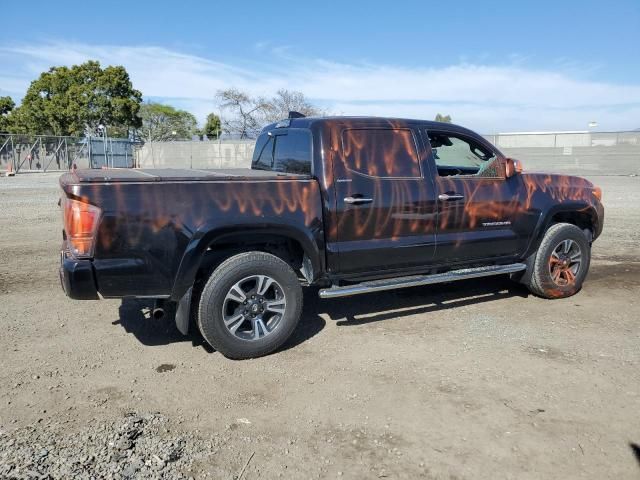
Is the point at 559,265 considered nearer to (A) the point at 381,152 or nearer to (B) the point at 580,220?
(B) the point at 580,220

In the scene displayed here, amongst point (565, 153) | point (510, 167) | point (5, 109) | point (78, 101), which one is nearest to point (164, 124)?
point (5, 109)

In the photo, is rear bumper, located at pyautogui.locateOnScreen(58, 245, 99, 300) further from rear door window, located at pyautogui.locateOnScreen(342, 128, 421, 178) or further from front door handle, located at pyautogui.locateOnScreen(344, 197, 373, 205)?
rear door window, located at pyautogui.locateOnScreen(342, 128, 421, 178)

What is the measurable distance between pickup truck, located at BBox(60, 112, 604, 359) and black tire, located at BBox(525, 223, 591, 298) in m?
0.01

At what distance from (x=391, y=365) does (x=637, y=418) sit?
1639mm

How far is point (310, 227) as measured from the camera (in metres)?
4.32

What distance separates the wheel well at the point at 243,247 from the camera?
420 centimetres

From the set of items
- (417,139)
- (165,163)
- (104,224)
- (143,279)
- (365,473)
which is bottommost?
(365,473)

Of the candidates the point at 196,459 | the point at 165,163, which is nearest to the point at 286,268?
the point at 196,459

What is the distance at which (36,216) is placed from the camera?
38.4ft

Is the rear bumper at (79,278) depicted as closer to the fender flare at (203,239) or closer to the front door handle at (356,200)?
the fender flare at (203,239)

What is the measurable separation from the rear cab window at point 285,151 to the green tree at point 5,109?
5776 centimetres

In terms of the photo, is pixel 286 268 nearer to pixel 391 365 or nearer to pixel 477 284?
pixel 391 365

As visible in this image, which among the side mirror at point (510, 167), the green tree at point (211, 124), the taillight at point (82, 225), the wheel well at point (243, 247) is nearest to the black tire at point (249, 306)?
the wheel well at point (243, 247)

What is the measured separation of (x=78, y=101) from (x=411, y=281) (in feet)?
165
